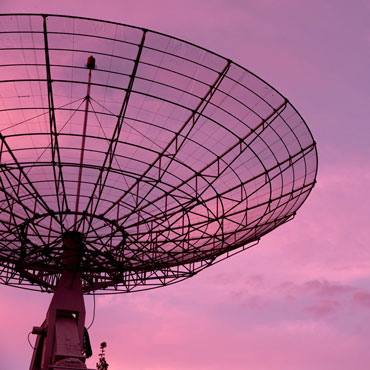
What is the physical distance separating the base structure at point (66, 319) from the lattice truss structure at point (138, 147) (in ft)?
2.85

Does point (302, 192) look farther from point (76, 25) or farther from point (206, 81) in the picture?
point (76, 25)

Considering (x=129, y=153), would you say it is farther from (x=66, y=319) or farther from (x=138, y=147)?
(x=66, y=319)

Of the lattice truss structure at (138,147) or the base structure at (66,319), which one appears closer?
the lattice truss structure at (138,147)

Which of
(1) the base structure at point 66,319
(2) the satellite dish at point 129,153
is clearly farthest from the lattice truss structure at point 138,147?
(1) the base structure at point 66,319

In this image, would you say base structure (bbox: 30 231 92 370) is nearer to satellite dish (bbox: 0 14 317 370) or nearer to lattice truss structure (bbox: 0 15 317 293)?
satellite dish (bbox: 0 14 317 370)

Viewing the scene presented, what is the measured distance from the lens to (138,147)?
28.1 meters

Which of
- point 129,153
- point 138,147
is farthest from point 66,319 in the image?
point 138,147

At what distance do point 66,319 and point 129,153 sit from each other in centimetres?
953

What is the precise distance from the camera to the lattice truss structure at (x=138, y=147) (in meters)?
24.8

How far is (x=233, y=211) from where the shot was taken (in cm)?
3081

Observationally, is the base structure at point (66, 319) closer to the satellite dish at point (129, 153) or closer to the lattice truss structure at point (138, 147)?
the satellite dish at point (129, 153)

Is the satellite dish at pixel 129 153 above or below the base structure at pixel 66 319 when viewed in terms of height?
above

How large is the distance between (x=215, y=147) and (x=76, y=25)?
9.05 metres

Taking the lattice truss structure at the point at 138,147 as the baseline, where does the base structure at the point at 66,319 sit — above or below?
below
